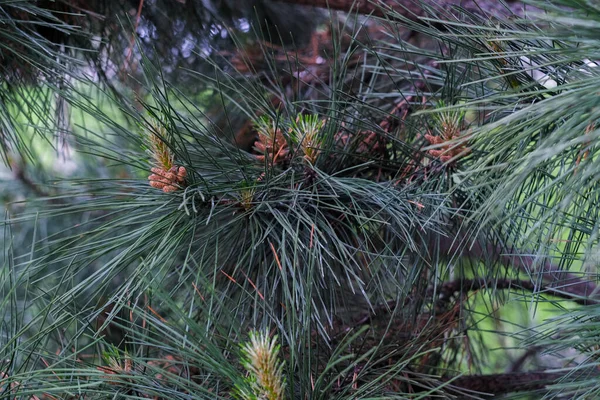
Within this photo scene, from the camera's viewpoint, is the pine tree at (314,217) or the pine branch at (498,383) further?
the pine branch at (498,383)

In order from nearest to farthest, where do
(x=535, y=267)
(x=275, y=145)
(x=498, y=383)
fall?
(x=535, y=267) → (x=275, y=145) → (x=498, y=383)

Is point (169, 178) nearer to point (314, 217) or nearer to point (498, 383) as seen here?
point (314, 217)

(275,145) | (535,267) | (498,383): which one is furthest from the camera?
(498,383)


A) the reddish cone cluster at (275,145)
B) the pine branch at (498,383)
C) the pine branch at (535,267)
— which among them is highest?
the reddish cone cluster at (275,145)

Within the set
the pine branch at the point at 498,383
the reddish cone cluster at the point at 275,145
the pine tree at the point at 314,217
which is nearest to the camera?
the pine tree at the point at 314,217

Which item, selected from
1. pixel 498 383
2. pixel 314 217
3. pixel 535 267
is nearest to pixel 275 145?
pixel 314 217

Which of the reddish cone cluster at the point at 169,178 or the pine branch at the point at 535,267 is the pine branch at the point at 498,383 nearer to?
the pine branch at the point at 535,267

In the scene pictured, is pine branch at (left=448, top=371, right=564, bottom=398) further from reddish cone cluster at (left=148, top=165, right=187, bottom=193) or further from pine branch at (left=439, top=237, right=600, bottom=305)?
reddish cone cluster at (left=148, top=165, right=187, bottom=193)

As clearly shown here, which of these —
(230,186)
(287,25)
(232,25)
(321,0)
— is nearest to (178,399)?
(230,186)

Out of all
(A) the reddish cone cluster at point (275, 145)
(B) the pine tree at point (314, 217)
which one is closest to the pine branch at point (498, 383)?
(B) the pine tree at point (314, 217)

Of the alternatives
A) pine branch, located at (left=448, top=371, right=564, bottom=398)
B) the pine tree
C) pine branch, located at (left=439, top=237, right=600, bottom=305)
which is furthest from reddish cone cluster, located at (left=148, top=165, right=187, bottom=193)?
pine branch, located at (left=448, top=371, right=564, bottom=398)

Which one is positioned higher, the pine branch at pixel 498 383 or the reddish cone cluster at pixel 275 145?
the reddish cone cluster at pixel 275 145

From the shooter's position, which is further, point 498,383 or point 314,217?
point 498,383

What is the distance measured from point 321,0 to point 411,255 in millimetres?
444
